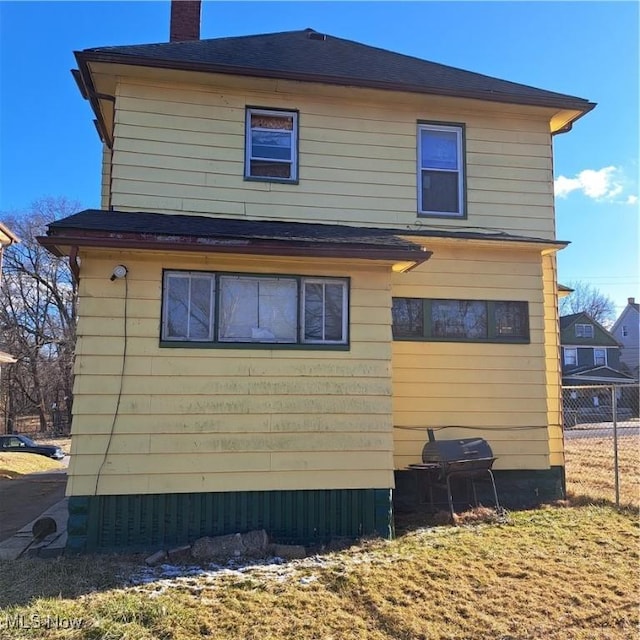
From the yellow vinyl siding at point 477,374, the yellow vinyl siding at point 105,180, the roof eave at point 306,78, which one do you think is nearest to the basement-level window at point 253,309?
the yellow vinyl siding at point 477,374

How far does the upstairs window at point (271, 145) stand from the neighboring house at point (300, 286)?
0.09 ft

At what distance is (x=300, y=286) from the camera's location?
7059 millimetres

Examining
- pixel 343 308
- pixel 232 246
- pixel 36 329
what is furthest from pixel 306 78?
pixel 36 329

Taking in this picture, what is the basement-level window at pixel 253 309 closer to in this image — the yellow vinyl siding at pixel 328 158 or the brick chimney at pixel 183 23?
the yellow vinyl siding at pixel 328 158

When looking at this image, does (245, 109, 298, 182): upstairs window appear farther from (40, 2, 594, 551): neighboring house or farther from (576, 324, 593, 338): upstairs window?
(576, 324, 593, 338): upstairs window

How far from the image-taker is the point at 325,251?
668 cm

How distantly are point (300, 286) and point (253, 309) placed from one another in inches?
25.3

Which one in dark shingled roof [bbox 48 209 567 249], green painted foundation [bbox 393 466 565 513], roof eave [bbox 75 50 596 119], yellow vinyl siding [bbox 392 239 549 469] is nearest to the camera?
dark shingled roof [bbox 48 209 567 249]

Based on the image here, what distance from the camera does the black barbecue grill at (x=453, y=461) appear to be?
7.61 metres

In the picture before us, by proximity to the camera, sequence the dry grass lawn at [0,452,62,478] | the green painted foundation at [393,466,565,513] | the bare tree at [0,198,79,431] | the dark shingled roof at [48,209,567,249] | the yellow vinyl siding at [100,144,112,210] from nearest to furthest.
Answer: the dark shingled roof at [48,209,567,249]
the green painted foundation at [393,466,565,513]
the yellow vinyl siding at [100,144,112,210]
the dry grass lawn at [0,452,62,478]
the bare tree at [0,198,79,431]

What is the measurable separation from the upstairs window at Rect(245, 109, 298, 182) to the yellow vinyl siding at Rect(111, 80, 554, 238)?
0.11 meters

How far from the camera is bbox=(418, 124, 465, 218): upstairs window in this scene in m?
8.73

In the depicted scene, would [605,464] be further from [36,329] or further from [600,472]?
[36,329]

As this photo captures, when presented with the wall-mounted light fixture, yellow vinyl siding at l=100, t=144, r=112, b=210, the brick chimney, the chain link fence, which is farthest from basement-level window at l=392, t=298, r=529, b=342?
the brick chimney
